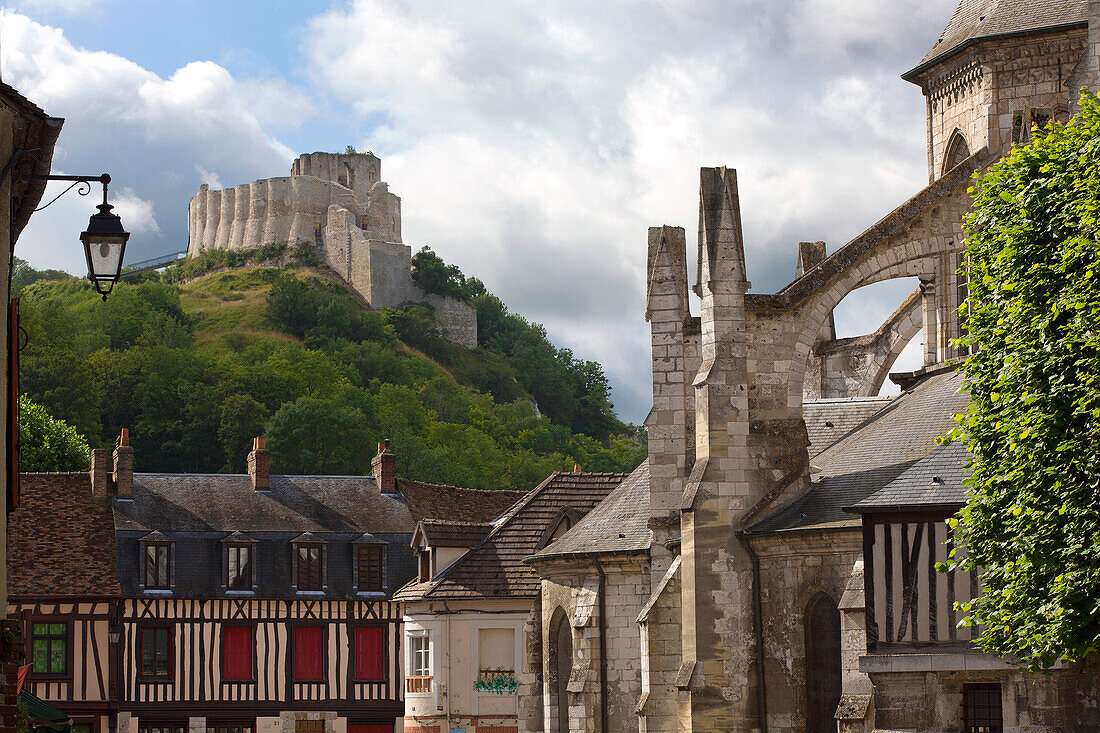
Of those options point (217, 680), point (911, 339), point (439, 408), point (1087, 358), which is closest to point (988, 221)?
point (1087, 358)

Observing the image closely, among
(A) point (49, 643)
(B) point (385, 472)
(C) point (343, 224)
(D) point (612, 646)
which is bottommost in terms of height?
(A) point (49, 643)

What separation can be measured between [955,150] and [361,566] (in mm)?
18344

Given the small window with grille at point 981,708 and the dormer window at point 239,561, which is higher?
the dormer window at point 239,561

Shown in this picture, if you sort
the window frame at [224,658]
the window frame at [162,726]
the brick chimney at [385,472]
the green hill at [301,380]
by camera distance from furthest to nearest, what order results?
the green hill at [301,380], the brick chimney at [385,472], the window frame at [224,658], the window frame at [162,726]

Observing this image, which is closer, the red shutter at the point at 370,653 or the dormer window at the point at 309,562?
the red shutter at the point at 370,653

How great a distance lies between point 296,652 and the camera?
3738cm

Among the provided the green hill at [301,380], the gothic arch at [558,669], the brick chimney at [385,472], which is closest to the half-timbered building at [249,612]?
the brick chimney at [385,472]

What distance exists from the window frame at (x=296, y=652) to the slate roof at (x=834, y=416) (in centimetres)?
1564

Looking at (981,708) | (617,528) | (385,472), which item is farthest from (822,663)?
(385,472)

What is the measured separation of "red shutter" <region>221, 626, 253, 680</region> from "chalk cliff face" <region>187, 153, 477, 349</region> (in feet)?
214

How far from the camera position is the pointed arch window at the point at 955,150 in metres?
Answer: 25.6

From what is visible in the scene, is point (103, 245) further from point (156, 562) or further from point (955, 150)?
point (156, 562)

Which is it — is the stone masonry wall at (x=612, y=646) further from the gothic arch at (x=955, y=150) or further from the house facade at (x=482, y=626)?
the gothic arch at (x=955, y=150)

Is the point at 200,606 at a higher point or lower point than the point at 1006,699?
higher
